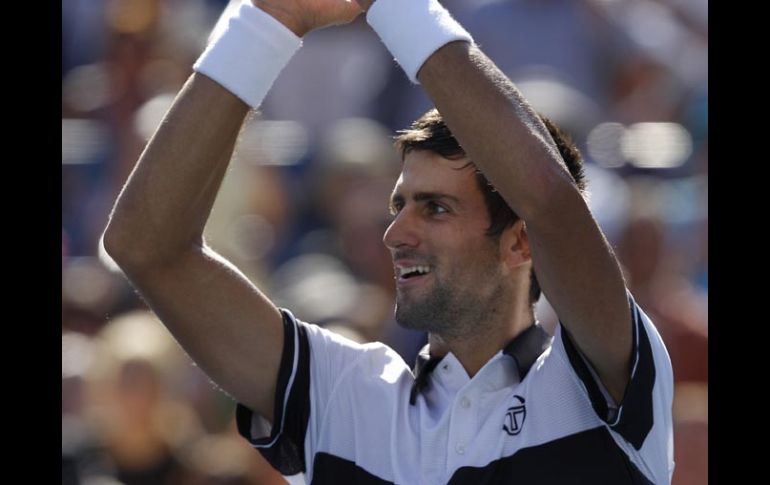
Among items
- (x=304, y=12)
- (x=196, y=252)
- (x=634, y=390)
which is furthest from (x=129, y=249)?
(x=634, y=390)

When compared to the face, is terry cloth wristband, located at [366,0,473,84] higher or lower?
higher

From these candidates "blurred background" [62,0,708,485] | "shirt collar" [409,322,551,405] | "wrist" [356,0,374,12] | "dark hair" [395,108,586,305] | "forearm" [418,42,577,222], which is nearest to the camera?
"forearm" [418,42,577,222]

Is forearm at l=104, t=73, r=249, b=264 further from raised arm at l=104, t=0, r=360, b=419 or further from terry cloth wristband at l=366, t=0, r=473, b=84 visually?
terry cloth wristband at l=366, t=0, r=473, b=84

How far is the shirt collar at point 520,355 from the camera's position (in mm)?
2516

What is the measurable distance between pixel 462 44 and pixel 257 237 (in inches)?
111

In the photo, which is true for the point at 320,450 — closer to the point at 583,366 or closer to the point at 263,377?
the point at 263,377

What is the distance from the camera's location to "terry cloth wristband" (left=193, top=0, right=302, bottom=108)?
2.22m

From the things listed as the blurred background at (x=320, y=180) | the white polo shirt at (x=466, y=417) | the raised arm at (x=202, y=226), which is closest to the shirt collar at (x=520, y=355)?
the white polo shirt at (x=466, y=417)

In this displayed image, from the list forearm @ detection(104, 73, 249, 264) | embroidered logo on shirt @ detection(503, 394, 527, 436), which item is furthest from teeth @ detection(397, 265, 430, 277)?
forearm @ detection(104, 73, 249, 264)

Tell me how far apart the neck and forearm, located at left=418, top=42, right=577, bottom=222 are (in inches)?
22.1

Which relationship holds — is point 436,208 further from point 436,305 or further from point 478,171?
point 436,305

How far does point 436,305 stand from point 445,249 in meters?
0.13

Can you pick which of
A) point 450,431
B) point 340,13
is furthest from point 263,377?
point 340,13

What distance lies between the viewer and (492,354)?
2590mm
